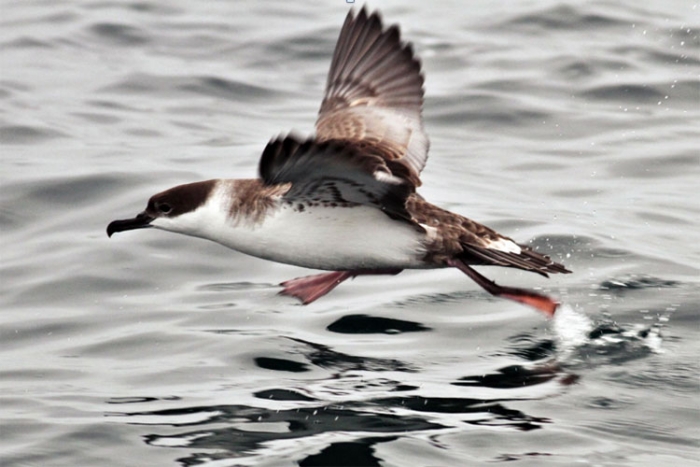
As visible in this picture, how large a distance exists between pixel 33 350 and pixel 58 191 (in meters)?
3.20

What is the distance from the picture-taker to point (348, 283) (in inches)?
358

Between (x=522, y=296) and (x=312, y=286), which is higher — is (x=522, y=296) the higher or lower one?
the higher one

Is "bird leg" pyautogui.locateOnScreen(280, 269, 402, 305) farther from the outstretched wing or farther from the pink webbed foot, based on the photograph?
the outstretched wing

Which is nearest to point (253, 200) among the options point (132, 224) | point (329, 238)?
point (329, 238)

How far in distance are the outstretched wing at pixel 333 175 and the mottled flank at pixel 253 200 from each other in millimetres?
118

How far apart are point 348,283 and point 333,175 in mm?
2828

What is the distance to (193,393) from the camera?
6.94m

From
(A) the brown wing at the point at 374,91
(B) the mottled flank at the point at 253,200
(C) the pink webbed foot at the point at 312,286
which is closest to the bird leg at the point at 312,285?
(C) the pink webbed foot at the point at 312,286

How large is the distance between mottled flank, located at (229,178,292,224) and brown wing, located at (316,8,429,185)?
0.93 m

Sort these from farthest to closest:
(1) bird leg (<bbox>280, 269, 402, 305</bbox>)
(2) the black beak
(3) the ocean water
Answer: (1) bird leg (<bbox>280, 269, 402, 305</bbox>)
(2) the black beak
(3) the ocean water

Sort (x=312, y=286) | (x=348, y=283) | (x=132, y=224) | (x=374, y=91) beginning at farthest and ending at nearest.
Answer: (x=348, y=283), (x=374, y=91), (x=312, y=286), (x=132, y=224)

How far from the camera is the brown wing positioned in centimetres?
788

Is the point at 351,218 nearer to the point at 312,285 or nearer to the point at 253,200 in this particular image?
the point at 253,200

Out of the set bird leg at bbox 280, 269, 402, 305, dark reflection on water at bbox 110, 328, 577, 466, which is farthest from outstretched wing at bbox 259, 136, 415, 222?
bird leg at bbox 280, 269, 402, 305
